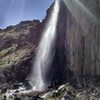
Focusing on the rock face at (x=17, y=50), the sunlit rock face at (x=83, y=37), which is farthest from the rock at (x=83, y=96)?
the rock face at (x=17, y=50)

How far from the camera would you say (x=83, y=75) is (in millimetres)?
83000

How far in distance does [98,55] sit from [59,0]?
23209 millimetres

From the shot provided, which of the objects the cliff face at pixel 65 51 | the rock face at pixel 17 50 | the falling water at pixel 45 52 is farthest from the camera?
the falling water at pixel 45 52

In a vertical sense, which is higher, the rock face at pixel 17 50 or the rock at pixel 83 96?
the rock face at pixel 17 50

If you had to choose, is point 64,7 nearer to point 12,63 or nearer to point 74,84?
point 12,63

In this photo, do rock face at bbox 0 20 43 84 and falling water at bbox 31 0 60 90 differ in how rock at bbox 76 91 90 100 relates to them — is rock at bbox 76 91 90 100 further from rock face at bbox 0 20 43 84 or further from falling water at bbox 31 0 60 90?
rock face at bbox 0 20 43 84

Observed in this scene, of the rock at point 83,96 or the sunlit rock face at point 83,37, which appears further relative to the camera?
the sunlit rock face at point 83,37

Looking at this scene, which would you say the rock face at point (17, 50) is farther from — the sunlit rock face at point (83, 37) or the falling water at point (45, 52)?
the sunlit rock face at point (83, 37)

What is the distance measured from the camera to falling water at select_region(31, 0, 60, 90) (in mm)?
94562

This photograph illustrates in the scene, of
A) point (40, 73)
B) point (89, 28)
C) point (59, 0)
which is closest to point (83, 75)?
point (89, 28)

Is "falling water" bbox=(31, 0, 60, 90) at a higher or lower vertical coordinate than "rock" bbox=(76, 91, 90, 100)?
higher

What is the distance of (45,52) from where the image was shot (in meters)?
99.6

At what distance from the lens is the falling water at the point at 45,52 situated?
310ft

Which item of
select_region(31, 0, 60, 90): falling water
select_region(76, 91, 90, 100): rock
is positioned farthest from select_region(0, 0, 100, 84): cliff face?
select_region(76, 91, 90, 100): rock
